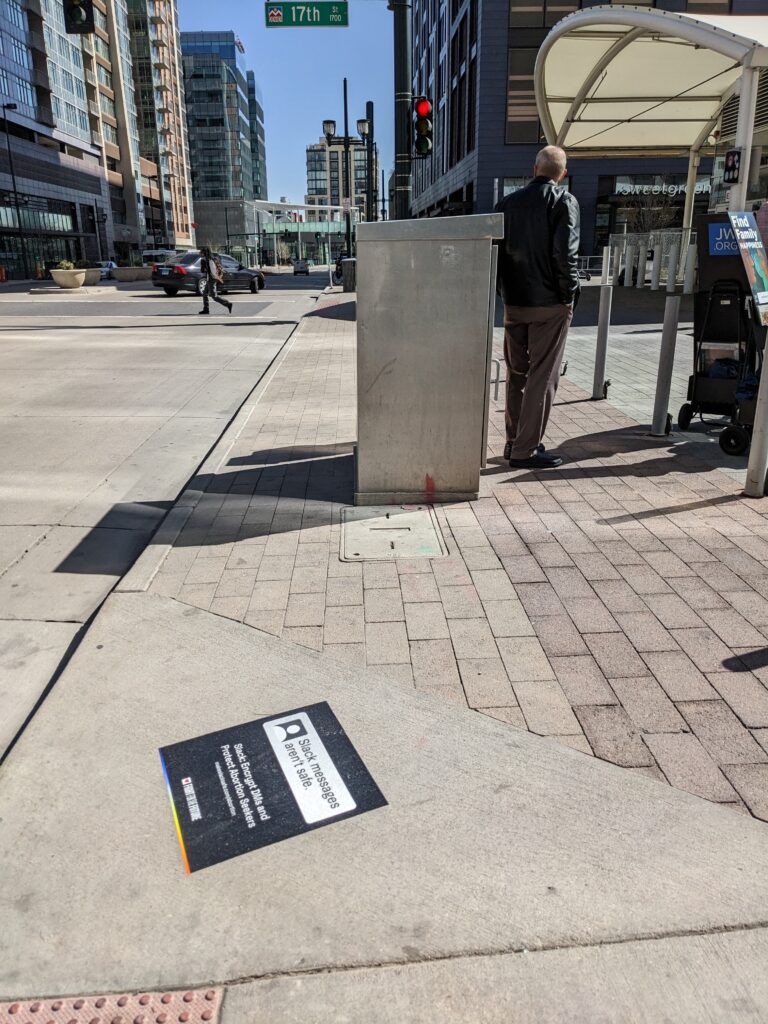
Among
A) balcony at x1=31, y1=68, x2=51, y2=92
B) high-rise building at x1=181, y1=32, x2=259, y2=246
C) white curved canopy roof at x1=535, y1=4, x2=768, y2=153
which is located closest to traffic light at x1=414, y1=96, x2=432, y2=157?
white curved canopy roof at x1=535, y1=4, x2=768, y2=153

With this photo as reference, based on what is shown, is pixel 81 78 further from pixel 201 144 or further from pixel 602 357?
pixel 602 357

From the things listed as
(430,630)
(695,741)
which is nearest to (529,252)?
(430,630)

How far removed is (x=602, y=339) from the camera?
27.6 ft

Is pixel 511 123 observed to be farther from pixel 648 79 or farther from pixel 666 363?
pixel 666 363

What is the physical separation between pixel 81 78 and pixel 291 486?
93.7 m

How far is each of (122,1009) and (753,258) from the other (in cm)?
548

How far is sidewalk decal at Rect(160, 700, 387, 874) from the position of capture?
245 cm

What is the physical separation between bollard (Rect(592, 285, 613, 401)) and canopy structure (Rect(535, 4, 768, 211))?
1.95 meters

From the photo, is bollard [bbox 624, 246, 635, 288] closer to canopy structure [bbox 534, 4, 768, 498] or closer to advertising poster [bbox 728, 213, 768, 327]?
canopy structure [bbox 534, 4, 768, 498]

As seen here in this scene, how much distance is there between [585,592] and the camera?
4.05m

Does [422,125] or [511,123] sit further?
[511,123]

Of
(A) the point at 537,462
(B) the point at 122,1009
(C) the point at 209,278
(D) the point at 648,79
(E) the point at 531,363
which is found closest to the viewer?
(B) the point at 122,1009

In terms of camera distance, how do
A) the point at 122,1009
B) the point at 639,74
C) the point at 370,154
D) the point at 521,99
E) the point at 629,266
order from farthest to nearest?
the point at 521,99, the point at 370,154, the point at 629,266, the point at 639,74, the point at 122,1009

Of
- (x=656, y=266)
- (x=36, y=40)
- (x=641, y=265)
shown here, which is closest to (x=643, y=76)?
(x=656, y=266)
